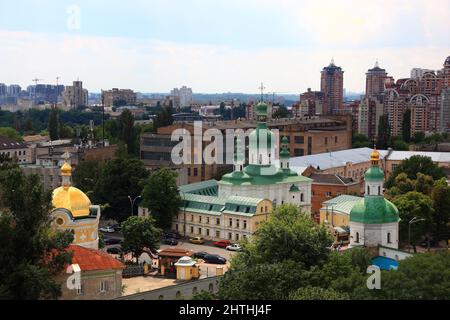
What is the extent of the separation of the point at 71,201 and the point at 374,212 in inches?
470

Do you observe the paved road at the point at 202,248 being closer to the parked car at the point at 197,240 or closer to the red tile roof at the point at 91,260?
the parked car at the point at 197,240

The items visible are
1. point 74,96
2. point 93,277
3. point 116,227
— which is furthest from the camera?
point 74,96

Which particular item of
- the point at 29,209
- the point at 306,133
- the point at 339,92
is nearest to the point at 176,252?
the point at 29,209

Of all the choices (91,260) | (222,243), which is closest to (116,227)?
(222,243)

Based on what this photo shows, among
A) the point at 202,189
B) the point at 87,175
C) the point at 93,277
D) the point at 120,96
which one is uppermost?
the point at 120,96

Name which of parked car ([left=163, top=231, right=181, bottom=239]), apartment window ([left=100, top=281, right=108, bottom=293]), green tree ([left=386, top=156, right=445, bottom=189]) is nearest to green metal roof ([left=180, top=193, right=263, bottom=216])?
parked car ([left=163, top=231, right=181, bottom=239])

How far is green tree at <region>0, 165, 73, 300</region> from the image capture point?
74.5 ft

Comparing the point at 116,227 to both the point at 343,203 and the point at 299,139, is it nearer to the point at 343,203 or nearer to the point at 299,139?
the point at 343,203

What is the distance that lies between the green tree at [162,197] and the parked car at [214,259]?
6693mm

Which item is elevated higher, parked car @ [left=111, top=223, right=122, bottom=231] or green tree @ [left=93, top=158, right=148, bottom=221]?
green tree @ [left=93, top=158, right=148, bottom=221]

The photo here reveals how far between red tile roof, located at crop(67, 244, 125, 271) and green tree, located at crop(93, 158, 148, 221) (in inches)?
688

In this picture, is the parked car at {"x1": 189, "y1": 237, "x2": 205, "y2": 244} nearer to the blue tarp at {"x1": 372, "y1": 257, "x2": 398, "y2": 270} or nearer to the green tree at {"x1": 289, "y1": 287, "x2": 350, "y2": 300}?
the blue tarp at {"x1": 372, "y1": 257, "x2": 398, "y2": 270}

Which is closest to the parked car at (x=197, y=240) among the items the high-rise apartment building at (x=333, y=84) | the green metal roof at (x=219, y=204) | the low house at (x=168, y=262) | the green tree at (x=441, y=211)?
the green metal roof at (x=219, y=204)

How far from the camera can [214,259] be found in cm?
3700
